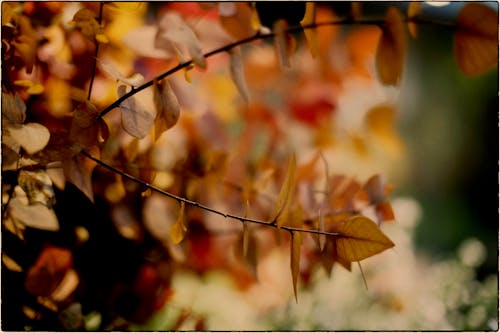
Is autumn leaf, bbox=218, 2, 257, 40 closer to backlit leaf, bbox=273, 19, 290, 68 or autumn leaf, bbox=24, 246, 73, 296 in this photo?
backlit leaf, bbox=273, 19, 290, 68

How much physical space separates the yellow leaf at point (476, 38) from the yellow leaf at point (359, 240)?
0.51ft

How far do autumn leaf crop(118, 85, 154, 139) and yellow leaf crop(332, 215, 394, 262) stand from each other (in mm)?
152

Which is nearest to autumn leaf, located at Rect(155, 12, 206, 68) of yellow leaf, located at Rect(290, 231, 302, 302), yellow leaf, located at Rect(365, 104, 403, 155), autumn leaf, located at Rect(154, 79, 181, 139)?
autumn leaf, located at Rect(154, 79, 181, 139)

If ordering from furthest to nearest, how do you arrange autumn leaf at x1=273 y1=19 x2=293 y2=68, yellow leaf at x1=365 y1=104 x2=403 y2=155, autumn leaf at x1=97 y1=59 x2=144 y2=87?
yellow leaf at x1=365 y1=104 x2=403 y2=155, autumn leaf at x1=273 y1=19 x2=293 y2=68, autumn leaf at x1=97 y1=59 x2=144 y2=87

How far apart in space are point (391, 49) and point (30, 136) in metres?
0.28

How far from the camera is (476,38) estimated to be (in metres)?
0.44

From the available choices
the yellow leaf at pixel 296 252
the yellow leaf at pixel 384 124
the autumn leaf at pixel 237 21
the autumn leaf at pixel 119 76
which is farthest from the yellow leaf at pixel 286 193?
the yellow leaf at pixel 384 124

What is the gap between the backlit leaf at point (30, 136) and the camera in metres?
0.37

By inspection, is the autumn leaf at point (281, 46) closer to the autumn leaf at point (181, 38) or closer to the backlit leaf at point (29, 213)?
the autumn leaf at point (181, 38)

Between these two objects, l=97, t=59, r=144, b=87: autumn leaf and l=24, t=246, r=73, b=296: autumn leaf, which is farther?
l=24, t=246, r=73, b=296: autumn leaf

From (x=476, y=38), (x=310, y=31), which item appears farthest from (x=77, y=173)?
(x=476, y=38)

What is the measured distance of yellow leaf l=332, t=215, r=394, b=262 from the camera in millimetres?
381

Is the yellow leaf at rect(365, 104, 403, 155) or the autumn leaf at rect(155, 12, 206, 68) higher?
the autumn leaf at rect(155, 12, 206, 68)

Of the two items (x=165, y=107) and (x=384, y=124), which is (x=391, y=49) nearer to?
(x=165, y=107)
